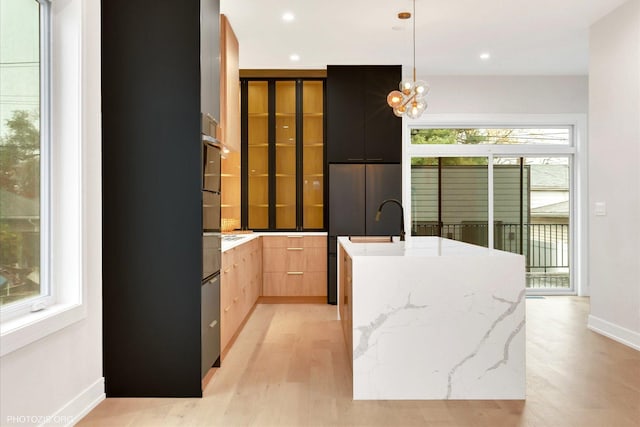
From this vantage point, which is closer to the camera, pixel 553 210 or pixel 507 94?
pixel 507 94

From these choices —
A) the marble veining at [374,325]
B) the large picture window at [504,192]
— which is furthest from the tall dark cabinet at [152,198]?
the large picture window at [504,192]

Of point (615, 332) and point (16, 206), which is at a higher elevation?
point (16, 206)

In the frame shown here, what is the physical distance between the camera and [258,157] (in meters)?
6.46

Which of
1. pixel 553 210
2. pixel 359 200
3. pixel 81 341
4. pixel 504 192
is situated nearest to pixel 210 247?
pixel 81 341

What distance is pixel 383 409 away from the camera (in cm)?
275

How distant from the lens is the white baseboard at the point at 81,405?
8.10ft

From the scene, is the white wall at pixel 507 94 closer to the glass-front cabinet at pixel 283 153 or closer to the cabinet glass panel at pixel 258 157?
the glass-front cabinet at pixel 283 153

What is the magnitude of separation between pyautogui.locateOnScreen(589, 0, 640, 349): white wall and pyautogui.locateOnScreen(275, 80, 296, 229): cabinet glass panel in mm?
3427

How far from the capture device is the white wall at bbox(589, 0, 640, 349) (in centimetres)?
419

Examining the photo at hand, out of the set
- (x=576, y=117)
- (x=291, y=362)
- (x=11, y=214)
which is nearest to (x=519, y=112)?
(x=576, y=117)

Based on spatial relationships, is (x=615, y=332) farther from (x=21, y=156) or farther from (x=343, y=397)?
(x=21, y=156)

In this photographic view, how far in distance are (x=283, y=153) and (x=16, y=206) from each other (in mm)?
4351

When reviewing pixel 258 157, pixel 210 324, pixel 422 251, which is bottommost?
pixel 210 324

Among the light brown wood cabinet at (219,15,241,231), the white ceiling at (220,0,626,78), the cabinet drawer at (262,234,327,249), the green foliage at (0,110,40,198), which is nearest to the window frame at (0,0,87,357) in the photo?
the green foliage at (0,110,40,198)
